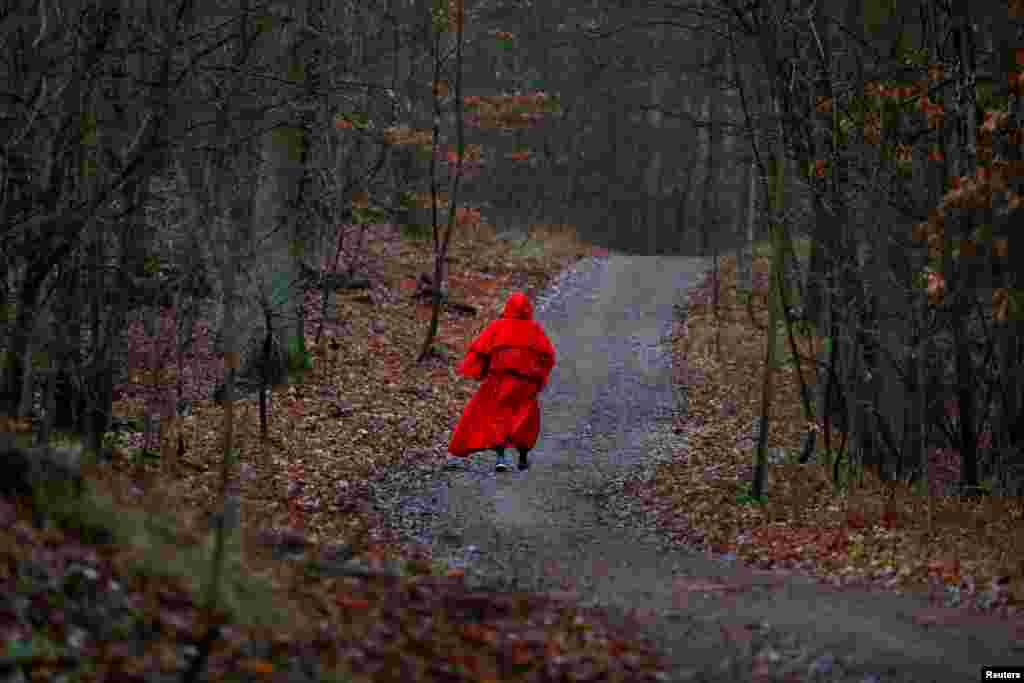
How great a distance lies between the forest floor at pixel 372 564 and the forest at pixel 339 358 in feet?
0.12

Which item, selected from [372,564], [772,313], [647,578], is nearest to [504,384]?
[772,313]

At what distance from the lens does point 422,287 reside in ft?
92.3

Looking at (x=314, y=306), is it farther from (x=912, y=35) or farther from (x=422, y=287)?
(x=912, y=35)

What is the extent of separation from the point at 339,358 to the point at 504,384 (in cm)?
767

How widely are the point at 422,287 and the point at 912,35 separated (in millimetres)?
13374

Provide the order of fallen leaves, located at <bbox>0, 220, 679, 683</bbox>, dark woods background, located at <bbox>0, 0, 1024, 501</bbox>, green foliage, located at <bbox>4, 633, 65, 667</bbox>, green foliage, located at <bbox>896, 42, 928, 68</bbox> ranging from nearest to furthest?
1. green foliage, located at <bbox>4, 633, 65, 667</bbox>
2. fallen leaves, located at <bbox>0, 220, 679, 683</bbox>
3. dark woods background, located at <bbox>0, 0, 1024, 501</bbox>
4. green foliage, located at <bbox>896, 42, 928, 68</bbox>

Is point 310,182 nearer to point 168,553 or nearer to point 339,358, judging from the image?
point 339,358

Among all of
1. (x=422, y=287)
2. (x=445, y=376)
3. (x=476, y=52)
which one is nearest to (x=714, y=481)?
(x=445, y=376)

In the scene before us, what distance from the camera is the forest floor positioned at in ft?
21.1

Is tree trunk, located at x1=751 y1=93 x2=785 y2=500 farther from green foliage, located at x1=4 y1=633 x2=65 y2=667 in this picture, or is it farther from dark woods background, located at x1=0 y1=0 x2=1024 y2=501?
green foliage, located at x1=4 y1=633 x2=65 y2=667

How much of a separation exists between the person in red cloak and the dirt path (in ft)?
1.79

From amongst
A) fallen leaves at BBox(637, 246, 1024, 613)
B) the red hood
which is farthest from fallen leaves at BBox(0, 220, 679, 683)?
the red hood

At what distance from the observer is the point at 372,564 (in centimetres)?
895

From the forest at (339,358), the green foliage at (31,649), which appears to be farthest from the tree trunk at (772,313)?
the green foliage at (31,649)
